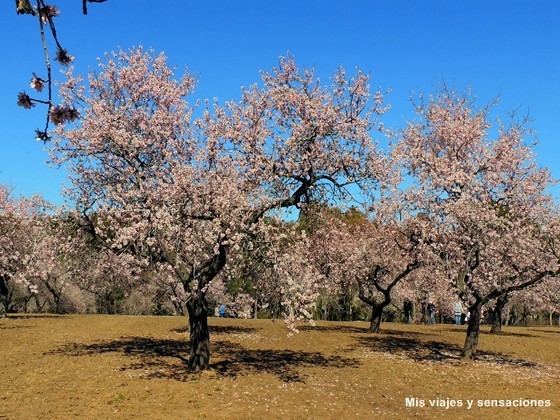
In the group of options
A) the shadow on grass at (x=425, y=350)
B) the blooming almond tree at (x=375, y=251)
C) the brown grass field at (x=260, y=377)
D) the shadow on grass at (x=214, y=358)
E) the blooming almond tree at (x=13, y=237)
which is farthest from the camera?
the blooming almond tree at (x=13, y=237)

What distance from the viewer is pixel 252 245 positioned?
1967cm

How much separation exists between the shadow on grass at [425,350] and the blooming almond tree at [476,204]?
1667mm

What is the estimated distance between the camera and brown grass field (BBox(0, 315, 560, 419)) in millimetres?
14898

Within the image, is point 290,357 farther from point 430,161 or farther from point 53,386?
point 430,161

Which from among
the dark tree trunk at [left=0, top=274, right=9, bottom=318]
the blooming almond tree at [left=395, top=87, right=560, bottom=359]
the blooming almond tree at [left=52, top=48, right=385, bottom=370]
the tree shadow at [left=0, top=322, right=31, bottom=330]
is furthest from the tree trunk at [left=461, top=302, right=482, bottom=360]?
the dark tree trunk at [left=0, top=274, right=9, bottom=318]

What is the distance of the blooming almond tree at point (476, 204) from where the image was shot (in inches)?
960

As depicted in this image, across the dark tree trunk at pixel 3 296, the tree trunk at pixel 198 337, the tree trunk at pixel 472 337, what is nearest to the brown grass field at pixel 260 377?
the tree trunk at pixel 198 337

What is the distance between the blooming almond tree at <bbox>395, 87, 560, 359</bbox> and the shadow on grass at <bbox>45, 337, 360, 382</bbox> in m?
7.65

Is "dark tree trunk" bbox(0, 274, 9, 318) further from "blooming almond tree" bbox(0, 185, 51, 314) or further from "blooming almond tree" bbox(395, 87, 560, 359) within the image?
"blooming almond tree" bbox(395, 87, 560, 359)

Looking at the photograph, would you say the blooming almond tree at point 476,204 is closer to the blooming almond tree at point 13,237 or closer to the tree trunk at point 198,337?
the tree trunk at point 198,337

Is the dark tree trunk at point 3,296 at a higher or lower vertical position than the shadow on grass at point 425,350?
higher

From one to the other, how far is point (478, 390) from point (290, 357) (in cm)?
891

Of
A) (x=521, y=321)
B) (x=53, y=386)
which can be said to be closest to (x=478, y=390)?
(x=53, y=386)

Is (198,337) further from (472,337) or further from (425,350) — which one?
(425,350)
